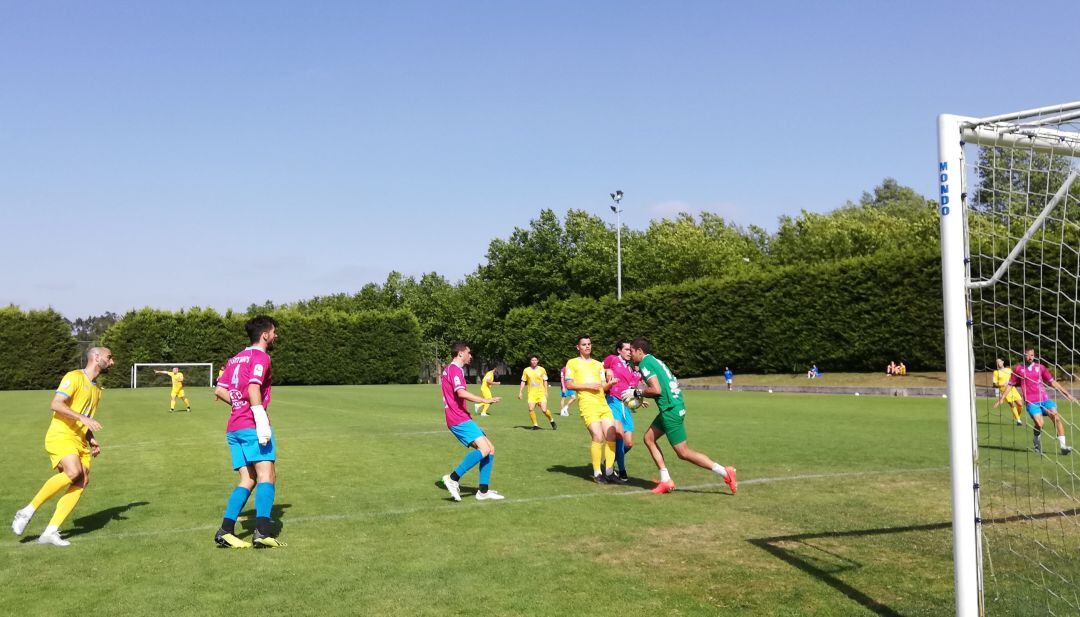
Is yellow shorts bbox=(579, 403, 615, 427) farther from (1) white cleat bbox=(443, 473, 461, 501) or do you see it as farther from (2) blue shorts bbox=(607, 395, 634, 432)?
(1) white cleat bbox=(443, 473, 461, 501)

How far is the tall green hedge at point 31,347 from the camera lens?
49.2m

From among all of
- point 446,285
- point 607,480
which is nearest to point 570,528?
point 607,480

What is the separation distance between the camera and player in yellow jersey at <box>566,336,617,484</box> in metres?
11.4

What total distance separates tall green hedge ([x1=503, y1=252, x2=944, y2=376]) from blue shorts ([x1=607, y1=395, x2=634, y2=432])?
26.6m

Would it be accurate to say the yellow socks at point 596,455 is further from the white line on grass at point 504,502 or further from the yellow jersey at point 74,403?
the yellow jersey at point 74,403

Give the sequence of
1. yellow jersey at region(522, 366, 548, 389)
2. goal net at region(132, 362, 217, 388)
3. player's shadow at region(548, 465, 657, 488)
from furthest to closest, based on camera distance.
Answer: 1. goal net at region(132, 362, 217, 388)
2. yellow jersey at region(522, 366, 548, 389)
3. player's shadow at region(548, 465, 657, 488)

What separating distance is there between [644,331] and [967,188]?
43.9m

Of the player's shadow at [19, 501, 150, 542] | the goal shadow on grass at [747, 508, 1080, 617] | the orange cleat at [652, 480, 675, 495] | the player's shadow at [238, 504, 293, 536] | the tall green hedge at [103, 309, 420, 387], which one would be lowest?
the player's shadow at [19, 501, 150, 542]

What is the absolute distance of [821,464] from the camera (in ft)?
41.5

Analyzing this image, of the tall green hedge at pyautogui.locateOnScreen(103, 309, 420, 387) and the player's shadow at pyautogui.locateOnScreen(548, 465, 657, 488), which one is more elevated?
the tall green hedge at pyautogui.locateOnScreen(103, 309, 420, 387)

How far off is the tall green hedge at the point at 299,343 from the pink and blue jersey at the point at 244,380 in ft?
155

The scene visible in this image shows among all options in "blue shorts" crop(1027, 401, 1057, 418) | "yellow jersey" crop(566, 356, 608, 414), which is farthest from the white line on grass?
"blue shorts" crop(1027, 401, 1057, 418)

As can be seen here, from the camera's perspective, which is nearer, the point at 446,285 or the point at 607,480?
the point at 607,480

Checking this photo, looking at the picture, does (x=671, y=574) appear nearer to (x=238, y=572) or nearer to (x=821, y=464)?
(x=238, y=572)
